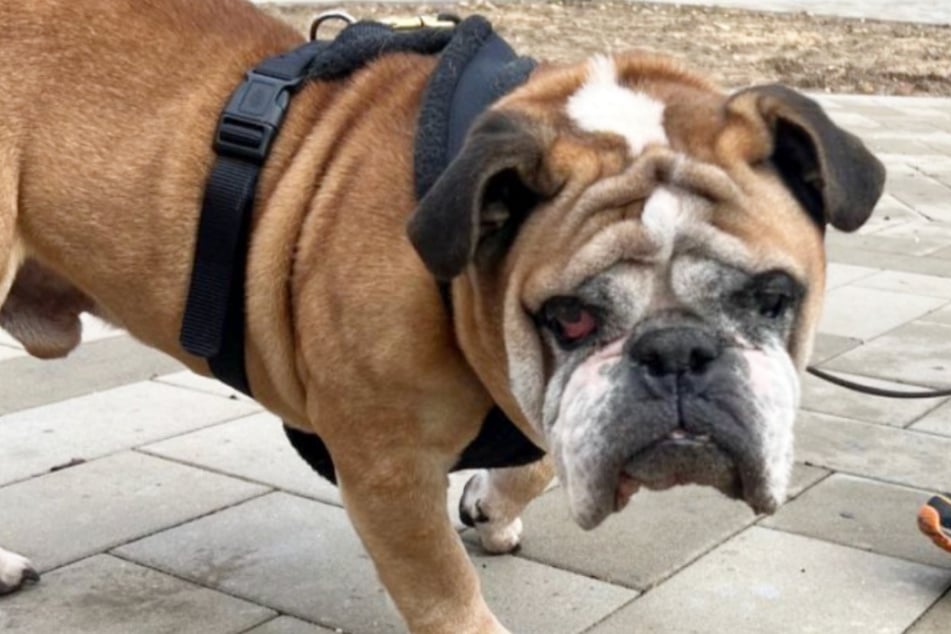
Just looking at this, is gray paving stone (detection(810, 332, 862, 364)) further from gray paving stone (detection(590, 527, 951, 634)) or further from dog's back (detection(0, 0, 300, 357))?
dog's back (detection(0, 0, 300, 357))

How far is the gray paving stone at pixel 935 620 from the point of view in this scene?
151 inches

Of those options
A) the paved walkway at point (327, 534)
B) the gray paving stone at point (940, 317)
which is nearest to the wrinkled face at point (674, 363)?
the paved walkway at point (327, 534)

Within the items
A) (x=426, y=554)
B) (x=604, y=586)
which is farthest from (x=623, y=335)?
(x=604, y=586)

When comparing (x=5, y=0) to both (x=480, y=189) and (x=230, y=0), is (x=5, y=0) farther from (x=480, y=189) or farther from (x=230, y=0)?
(x=480, y=189)

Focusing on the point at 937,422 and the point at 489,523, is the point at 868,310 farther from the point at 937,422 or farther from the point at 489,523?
the point at 489,523

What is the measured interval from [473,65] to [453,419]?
81 cm

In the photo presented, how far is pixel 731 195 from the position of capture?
118 inches

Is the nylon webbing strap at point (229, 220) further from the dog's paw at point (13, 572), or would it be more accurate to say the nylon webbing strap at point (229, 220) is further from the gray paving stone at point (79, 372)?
the gray paving stone at point (79, 372)

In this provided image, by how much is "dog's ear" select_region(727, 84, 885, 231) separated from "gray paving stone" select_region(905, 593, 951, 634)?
1224mm

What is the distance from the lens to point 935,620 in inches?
153

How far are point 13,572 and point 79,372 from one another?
1.97 meters

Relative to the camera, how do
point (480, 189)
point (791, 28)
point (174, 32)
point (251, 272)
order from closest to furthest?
point (480, 189)
point (251, 272)
point (174, 32)
point (791, 28)

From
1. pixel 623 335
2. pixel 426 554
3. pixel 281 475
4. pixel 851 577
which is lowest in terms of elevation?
pixel 281 475

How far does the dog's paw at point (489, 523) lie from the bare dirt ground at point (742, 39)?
31.2ft
